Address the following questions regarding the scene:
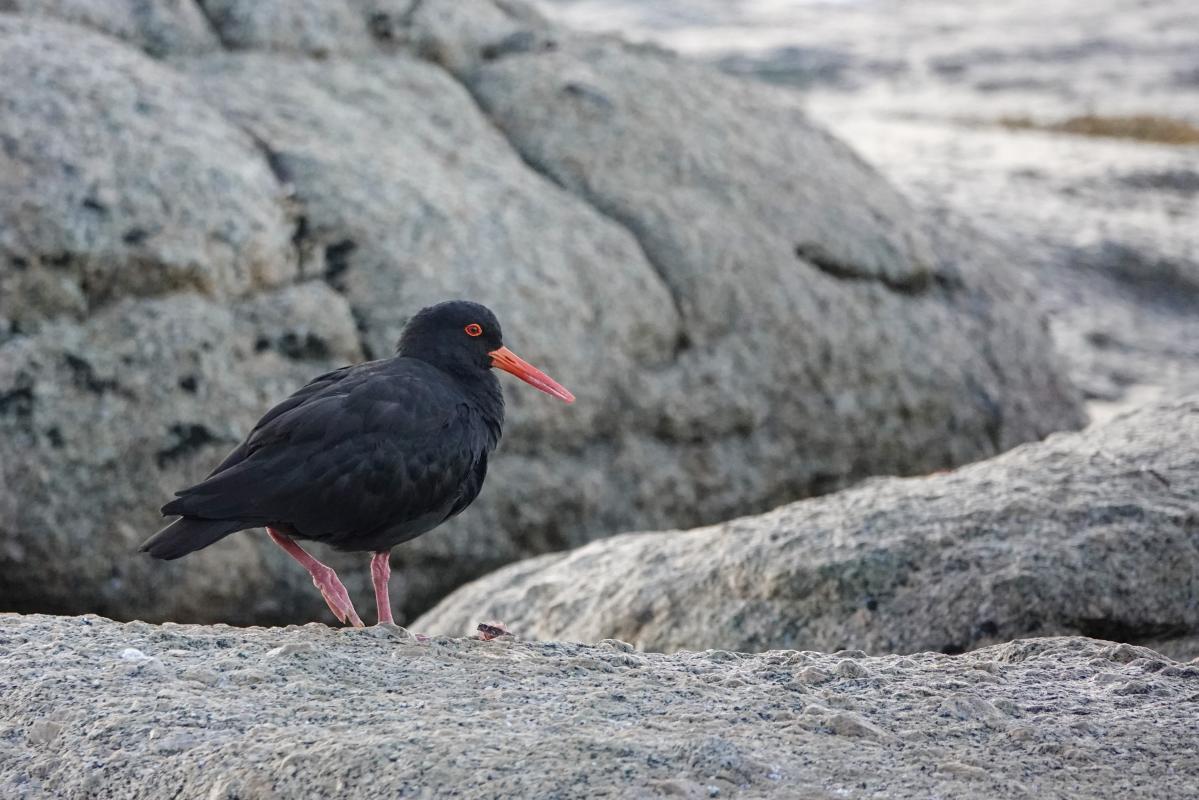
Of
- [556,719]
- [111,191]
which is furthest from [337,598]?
[111,191]

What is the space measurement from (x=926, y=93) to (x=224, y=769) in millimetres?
24427

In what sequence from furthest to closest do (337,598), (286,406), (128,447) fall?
(128,447)
(286,406)
(337,598)

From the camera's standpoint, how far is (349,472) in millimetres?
5922

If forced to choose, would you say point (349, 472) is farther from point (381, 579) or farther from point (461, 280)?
point (461, 280)

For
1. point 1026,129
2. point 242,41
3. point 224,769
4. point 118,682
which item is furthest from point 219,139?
point 1026,129

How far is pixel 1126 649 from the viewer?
5117 mm

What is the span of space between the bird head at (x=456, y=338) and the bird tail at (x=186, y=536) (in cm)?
146

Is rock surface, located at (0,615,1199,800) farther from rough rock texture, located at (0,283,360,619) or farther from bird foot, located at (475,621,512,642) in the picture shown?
rough rock texture, located at (0,283,360,619)

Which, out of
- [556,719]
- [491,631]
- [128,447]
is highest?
[556,719]

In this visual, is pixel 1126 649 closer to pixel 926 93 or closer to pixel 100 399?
pixel 100 399

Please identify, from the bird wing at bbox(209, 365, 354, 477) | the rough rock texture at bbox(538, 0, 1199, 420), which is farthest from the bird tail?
the rough rock texture at bbox(538, 0, 1199, 420)

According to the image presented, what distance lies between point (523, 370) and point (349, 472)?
136cm

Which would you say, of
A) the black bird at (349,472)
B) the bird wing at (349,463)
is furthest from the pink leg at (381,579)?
the bird wing at (349,463)

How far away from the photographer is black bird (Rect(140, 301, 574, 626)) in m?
5.68
